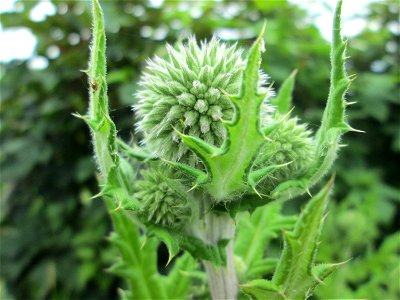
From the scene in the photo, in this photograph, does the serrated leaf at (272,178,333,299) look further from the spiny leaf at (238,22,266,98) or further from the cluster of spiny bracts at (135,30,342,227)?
the spiny leaf at (238,22,266,98)

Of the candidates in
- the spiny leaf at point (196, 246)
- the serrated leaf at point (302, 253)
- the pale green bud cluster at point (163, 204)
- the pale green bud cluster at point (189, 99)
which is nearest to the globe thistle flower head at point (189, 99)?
the pale green bud cluster at point (189, 99)

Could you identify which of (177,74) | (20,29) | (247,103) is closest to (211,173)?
(247,103)

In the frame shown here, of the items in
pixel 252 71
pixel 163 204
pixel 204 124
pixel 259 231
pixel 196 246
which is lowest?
pixel 259 231

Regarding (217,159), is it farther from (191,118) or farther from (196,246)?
(196,246)

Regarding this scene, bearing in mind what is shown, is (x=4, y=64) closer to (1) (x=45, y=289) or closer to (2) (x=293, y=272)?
(1) (x=45, y=289)

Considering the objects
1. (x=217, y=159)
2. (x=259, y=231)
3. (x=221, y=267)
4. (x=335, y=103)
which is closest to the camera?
(x=217, y=159)

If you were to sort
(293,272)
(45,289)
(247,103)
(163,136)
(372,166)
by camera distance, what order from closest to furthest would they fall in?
(247,103), (293,272), (163,136), (45,289), (372,166)

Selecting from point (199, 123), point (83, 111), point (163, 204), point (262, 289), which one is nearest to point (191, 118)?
point (199, 123)

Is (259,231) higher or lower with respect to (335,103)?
lower
